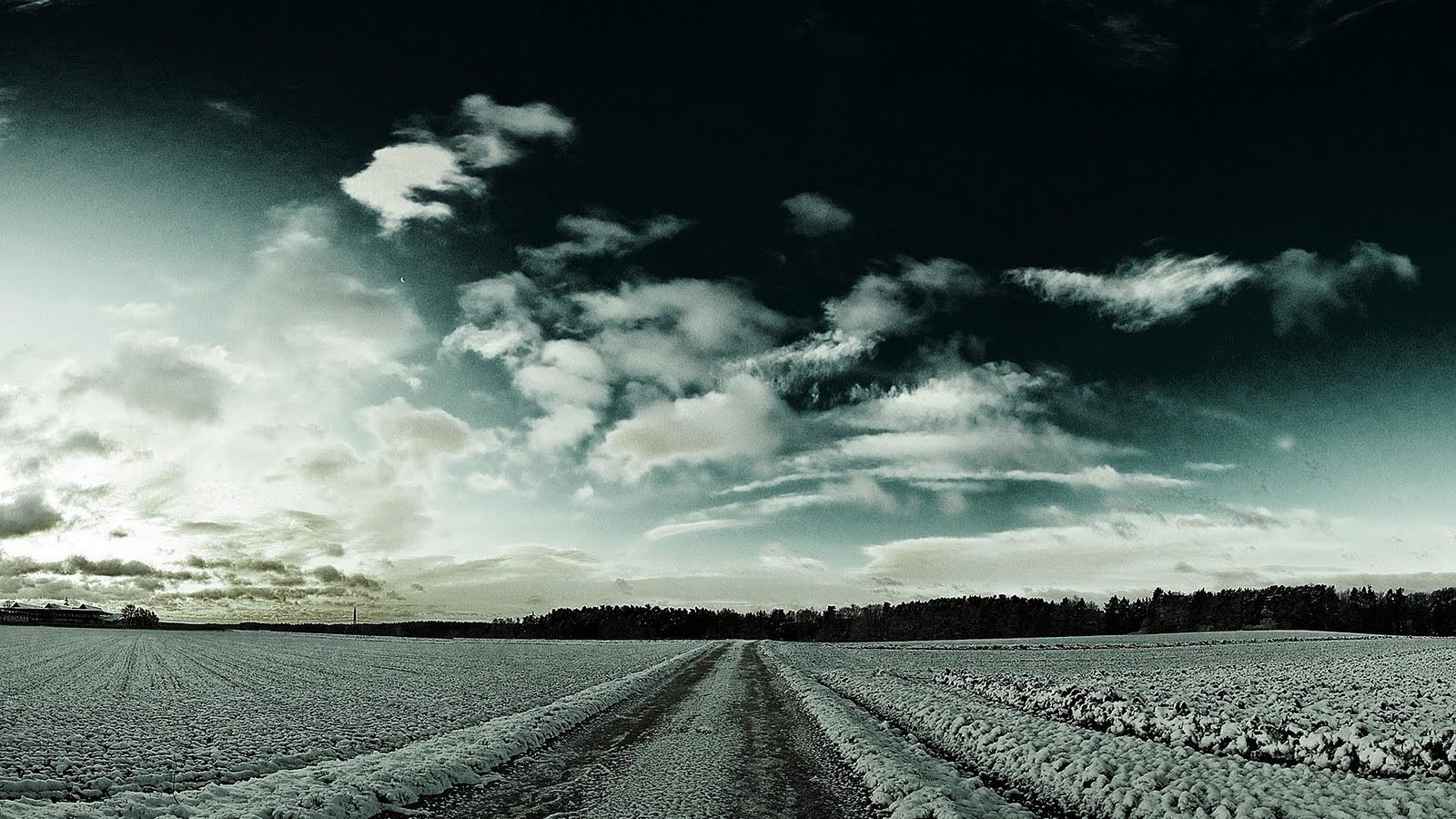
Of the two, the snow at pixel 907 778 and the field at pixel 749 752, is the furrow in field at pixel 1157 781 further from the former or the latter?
the snow at pixel 907 778

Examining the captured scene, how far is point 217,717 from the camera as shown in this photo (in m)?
22.4

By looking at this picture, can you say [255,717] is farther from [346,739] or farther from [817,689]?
[817,689]

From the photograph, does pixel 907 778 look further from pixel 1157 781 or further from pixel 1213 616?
pixel 1213 616

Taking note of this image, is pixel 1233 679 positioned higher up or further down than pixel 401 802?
further down

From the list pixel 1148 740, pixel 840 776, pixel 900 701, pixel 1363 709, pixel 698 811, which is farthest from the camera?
pixel 900 701

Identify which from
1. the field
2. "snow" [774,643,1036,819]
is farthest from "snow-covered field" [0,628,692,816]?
"snow" [774,643,1036,819]

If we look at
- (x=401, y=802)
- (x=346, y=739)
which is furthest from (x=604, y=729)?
(x=401, y=802)

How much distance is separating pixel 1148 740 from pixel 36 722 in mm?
30226

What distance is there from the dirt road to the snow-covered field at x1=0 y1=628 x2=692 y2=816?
4.51 metres

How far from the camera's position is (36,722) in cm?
2206

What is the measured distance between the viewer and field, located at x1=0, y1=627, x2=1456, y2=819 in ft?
35.4

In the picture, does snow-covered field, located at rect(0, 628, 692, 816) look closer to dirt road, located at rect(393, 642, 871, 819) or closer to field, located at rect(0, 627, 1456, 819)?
field, located at rect(0, 627, 1456, 819)

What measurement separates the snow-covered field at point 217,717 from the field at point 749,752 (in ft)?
0.37

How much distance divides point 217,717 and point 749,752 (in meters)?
17.7
